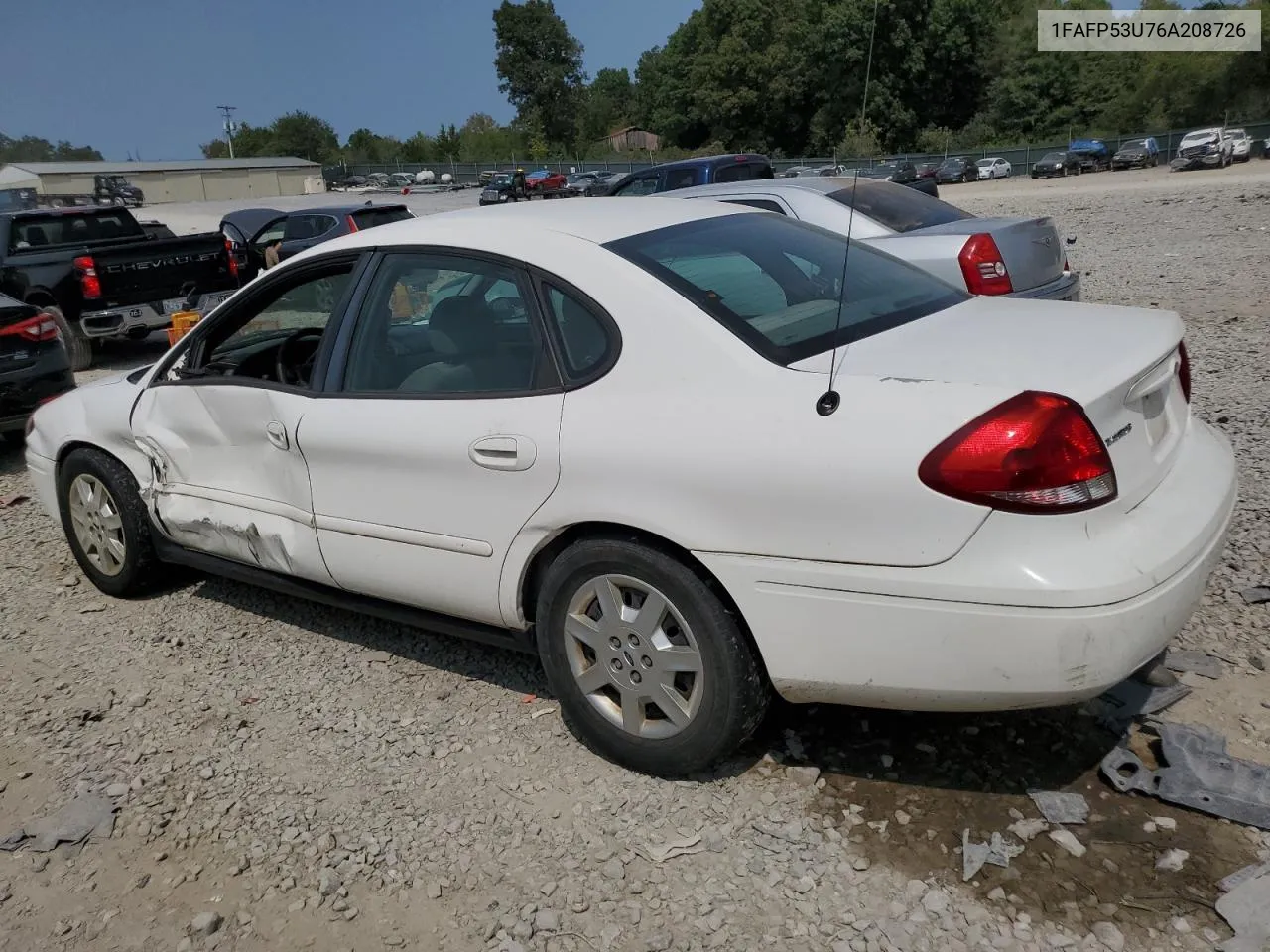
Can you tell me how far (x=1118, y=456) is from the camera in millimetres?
2684

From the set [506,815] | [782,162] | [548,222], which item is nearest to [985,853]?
[506,815]

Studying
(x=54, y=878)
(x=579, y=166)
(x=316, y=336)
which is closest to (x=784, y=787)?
(x=54, y=878)

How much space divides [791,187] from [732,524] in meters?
5.95

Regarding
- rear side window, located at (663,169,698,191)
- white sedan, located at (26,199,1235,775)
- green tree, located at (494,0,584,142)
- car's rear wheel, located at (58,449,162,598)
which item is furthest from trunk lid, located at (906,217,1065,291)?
green tree, located at (494,0,584,142)

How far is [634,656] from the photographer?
312 centimetres

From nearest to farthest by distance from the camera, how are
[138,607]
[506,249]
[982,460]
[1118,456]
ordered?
[982,460] < [1118,456] < [506,249] < [138,607]

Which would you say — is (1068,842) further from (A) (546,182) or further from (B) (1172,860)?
(A) (546,182)

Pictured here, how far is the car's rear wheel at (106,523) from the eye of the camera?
4715 mm

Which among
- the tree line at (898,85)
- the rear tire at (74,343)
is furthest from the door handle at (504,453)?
the tree line at (898,85)

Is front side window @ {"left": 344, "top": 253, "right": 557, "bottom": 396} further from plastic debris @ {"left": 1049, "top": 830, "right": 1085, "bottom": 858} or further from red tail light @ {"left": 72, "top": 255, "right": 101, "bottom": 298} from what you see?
red tail light @ {"left": 72, "top": 255, "right": 101, "bottom": 298}

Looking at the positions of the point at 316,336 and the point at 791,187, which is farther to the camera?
the point at 791,187

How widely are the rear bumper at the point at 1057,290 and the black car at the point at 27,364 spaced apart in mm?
6858

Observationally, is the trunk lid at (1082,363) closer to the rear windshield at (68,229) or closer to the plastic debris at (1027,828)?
the plastic debris at (1027,828)

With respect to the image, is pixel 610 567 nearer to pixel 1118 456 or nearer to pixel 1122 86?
pixel 1118 456
